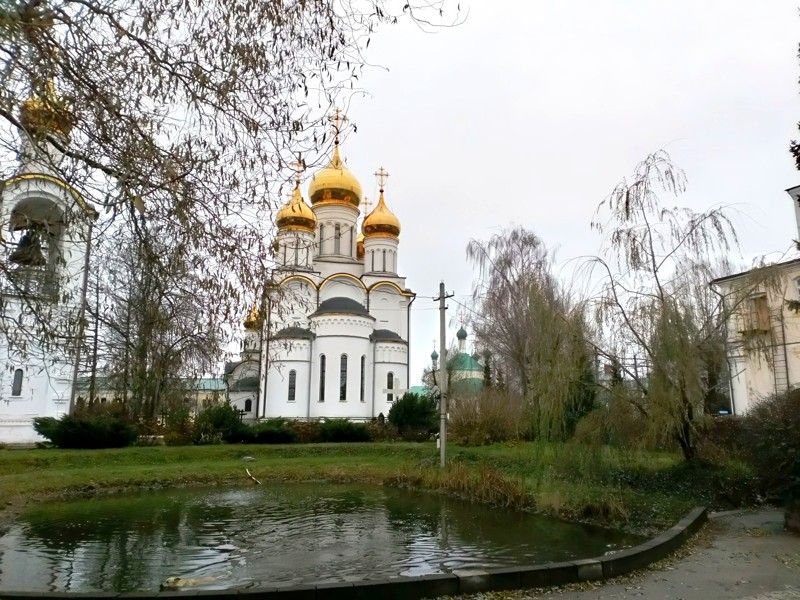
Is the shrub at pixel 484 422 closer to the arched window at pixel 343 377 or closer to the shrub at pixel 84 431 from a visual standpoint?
the arched window at pixel 343 377

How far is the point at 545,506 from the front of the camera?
35.0 feet

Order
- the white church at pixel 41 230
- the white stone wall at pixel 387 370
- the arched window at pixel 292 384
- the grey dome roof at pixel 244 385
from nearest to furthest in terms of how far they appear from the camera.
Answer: the white church at pixel 41 230
the arched window at pixel 292 384
the white stone wall at pixel 387 370
the grey dome roof at pixel 244 385

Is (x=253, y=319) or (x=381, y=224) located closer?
(x=253, y=319)

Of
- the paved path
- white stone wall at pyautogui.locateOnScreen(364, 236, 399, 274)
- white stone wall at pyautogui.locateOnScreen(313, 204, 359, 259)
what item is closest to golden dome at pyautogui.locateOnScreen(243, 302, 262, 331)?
the paved path

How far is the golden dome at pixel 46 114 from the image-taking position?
5.36 meters

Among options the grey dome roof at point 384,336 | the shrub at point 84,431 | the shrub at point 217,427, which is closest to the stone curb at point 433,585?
the shrub at point 84,431

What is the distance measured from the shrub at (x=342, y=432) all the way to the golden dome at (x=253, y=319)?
2030cm

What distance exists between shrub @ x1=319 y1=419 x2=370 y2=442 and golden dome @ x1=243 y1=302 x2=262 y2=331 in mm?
20296

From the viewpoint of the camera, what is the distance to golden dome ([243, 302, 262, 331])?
6404 mm

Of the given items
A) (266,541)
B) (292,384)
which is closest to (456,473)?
(266,541)

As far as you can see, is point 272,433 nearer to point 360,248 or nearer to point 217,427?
point 217,427

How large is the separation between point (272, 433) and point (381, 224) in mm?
19105

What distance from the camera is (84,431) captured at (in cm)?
2027

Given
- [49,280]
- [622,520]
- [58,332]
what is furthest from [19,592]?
[622,520]
